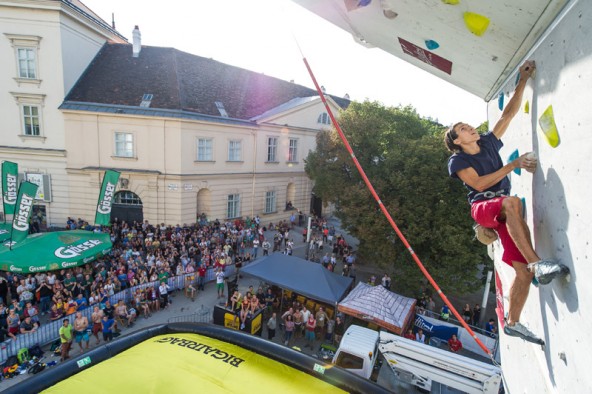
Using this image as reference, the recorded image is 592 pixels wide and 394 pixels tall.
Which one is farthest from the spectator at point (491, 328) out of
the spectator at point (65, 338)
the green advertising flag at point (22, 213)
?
the green advertising flag at point (22, 213)

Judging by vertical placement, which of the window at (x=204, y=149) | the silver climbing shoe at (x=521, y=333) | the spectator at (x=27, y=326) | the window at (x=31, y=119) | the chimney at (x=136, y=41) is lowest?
the spectator at (x=27, y=326)

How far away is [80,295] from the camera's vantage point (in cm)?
1330

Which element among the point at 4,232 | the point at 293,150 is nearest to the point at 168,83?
the point at 293,150

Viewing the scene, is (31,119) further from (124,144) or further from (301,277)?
(301,277)

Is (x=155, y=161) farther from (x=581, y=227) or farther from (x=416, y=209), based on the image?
(x=581, y=227)

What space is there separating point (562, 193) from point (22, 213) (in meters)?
19.1

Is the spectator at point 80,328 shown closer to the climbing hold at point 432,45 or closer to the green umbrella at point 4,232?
the green umbrella at point 4,232

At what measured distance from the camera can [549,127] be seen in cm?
266

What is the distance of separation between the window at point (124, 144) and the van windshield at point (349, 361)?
19.4 meters

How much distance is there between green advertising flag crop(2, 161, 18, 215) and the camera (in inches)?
693

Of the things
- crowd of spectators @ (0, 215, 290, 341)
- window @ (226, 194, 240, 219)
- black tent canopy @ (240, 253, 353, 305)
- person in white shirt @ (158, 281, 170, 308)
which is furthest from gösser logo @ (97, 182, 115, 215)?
window @ (226, 194, 240, 219)

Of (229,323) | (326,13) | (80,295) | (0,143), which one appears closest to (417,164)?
(229,323)

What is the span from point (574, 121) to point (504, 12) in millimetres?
1256

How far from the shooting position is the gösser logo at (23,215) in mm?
14977
